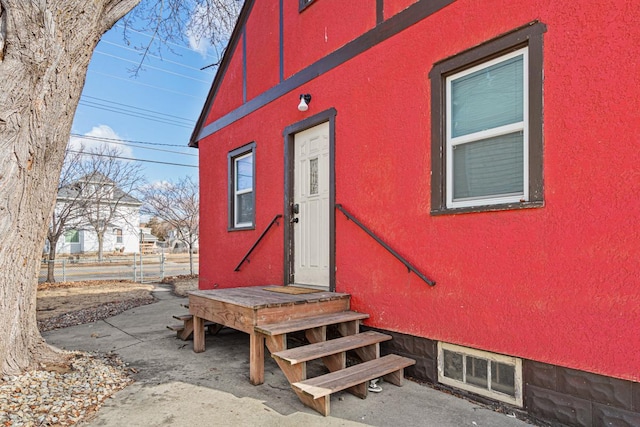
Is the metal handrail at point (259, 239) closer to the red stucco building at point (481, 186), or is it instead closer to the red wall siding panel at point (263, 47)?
the red stucco building at point (481, 186)

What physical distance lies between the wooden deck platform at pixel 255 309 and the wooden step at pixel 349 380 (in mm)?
665

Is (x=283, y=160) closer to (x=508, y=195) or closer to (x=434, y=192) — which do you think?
(x=434, y=192)

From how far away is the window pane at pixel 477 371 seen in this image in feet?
9.39

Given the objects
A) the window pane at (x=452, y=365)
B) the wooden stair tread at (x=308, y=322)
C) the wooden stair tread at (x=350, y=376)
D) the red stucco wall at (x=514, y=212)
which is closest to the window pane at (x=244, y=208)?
the red stucco wall at (x=514, y=212)

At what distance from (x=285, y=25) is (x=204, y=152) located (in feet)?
10.6

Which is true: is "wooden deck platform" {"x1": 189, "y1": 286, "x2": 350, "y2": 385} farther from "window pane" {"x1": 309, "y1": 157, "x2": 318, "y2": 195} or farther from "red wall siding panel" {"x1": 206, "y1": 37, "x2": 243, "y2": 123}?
"red wall siding panel" {"x1": 206, "y1": 37, "x2": 243, "y2": 123}

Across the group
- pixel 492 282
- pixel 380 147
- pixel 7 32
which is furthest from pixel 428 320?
pixel 7 32

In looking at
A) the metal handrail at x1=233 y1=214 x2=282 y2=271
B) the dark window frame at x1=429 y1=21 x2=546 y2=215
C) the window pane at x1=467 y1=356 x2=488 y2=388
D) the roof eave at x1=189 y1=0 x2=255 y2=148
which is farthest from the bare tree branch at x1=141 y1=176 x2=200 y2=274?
the window pane at x1=467 y1=356 x2=488 y2=388

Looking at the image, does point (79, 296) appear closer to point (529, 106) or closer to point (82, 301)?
point (82, 301)

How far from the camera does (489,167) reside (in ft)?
9.75

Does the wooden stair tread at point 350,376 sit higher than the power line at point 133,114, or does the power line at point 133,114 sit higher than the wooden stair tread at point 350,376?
the power line at point 133,114

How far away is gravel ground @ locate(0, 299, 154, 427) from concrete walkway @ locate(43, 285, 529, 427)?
132 millimetres

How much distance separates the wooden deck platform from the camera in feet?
10.5

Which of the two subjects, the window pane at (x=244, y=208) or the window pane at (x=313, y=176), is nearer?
the window pane at (x=313, y=176)
